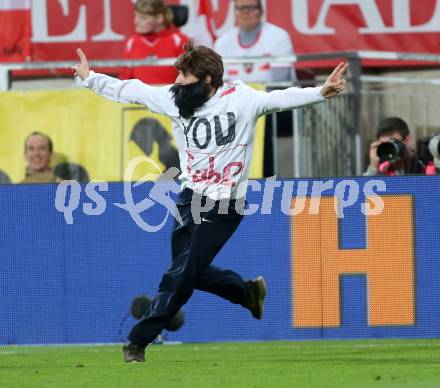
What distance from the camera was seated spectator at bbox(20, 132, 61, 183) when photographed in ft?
45.3

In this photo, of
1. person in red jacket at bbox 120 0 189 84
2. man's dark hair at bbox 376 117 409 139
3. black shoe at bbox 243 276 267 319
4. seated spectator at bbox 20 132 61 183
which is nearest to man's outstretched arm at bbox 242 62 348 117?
black shoe at bbox 243 276 267 319

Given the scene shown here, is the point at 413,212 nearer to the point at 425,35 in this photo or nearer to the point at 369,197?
the point at 369,197

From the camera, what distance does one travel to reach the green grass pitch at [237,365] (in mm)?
8562

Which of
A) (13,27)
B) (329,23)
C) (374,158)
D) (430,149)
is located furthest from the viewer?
(13,27)

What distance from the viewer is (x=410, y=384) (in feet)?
26.9

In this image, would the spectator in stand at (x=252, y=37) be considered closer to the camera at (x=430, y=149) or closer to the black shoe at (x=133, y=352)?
the camera at (x=430, y=149)

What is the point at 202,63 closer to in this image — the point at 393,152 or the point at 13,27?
the point at 393,152

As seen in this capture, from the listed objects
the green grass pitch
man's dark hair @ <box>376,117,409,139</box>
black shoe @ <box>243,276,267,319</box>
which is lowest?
the green grass pitch

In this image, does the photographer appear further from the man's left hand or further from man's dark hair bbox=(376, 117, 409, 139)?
the man's left hand

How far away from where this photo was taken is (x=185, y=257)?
966 cm

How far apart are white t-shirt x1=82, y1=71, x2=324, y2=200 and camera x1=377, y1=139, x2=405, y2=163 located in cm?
306

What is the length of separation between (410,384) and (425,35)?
320 inches

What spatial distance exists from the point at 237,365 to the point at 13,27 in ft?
24.3

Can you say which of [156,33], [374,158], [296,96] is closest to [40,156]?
[156,33]
